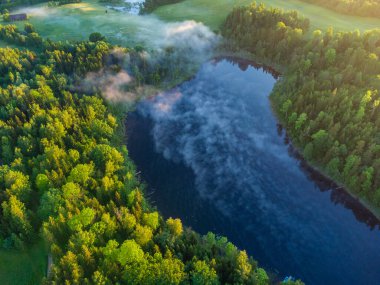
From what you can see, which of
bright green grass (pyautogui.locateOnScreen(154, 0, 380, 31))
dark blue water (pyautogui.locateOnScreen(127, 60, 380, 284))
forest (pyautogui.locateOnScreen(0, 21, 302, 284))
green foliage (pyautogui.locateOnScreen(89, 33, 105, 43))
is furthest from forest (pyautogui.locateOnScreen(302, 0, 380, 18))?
forest (pyautogui.locateOnScreen(0, 21, 302, 284))

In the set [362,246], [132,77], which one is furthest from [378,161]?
[132,77]

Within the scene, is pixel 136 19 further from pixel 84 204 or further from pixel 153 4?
pixel 84 204

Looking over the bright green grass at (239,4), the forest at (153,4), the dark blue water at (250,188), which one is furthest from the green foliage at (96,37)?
the forest at (153,4)

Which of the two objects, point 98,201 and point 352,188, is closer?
point 98,201

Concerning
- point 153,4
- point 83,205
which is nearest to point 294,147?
point 83,205

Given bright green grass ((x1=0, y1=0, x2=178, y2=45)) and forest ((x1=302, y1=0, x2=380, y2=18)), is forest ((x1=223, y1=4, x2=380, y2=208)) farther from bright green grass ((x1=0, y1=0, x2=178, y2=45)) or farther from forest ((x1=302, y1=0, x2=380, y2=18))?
bright green grass ((x1=0, y1=0, x2=178, y2=45))

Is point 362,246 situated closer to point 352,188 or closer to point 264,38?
point 352,188
